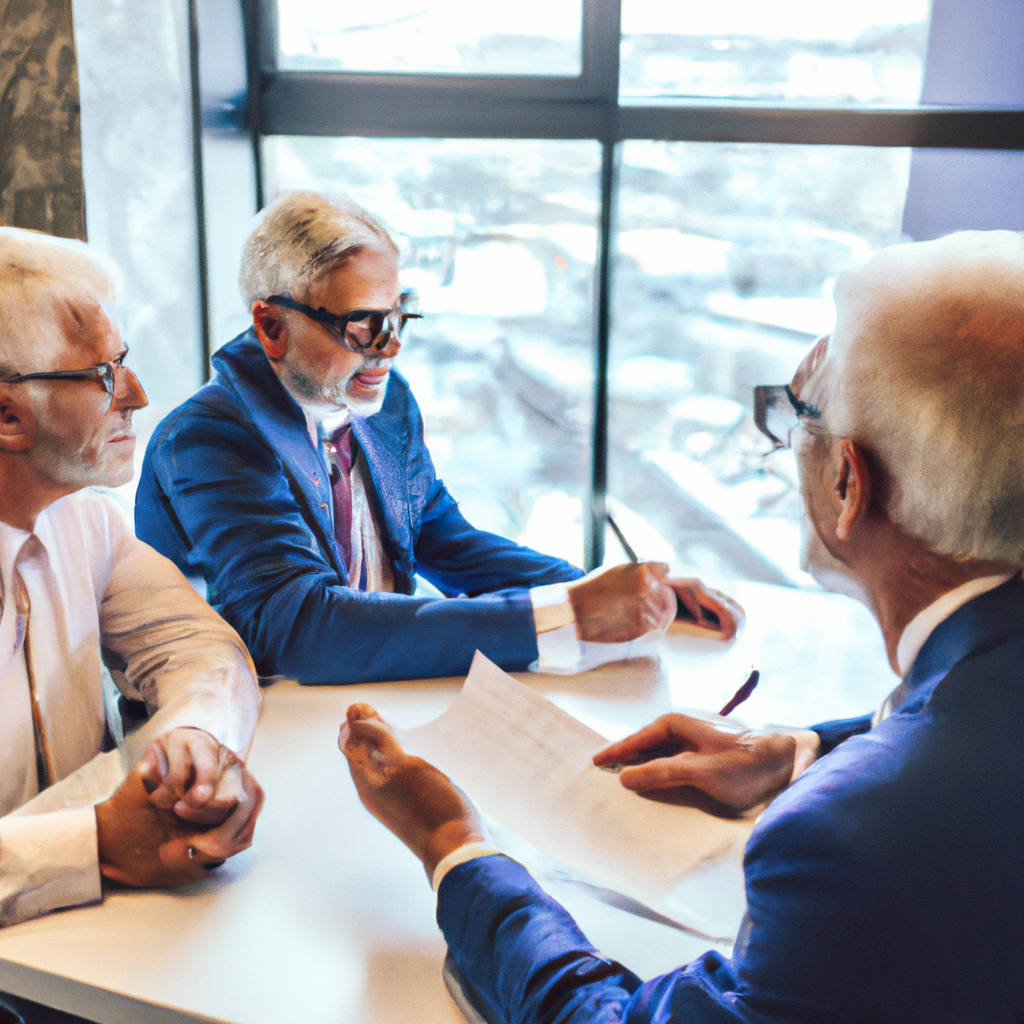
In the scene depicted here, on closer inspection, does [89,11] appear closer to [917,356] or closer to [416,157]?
[416,157]

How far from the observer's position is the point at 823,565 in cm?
88

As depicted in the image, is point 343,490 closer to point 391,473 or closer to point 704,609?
point 391,473

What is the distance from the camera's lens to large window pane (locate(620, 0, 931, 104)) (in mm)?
2266

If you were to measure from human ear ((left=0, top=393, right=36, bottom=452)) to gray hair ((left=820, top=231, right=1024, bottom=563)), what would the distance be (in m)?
0.77

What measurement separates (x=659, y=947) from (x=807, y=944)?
→ 283 millimetres

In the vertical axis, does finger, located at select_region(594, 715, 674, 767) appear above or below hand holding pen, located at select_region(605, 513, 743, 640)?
above

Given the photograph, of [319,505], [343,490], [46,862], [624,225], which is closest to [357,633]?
[319,505]

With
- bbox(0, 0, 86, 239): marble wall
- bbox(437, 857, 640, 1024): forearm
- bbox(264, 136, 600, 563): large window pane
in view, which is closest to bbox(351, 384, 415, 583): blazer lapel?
bbox(0, 0, 86, 239): marble wall

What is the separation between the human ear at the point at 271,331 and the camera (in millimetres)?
1545

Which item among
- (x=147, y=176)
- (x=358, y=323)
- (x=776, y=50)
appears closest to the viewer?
(x=358, y=323)

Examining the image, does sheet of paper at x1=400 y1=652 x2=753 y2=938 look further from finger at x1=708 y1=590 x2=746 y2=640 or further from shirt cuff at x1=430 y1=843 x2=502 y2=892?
finger at x1=708 y1=590 x2=746 y2=640

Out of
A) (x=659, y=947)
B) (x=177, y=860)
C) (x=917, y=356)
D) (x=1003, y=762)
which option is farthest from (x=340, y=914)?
(x=917, y=356)

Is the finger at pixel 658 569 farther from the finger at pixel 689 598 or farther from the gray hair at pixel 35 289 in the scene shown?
the gray hair at pixel 35 289

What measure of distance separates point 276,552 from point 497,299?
1440 mm
